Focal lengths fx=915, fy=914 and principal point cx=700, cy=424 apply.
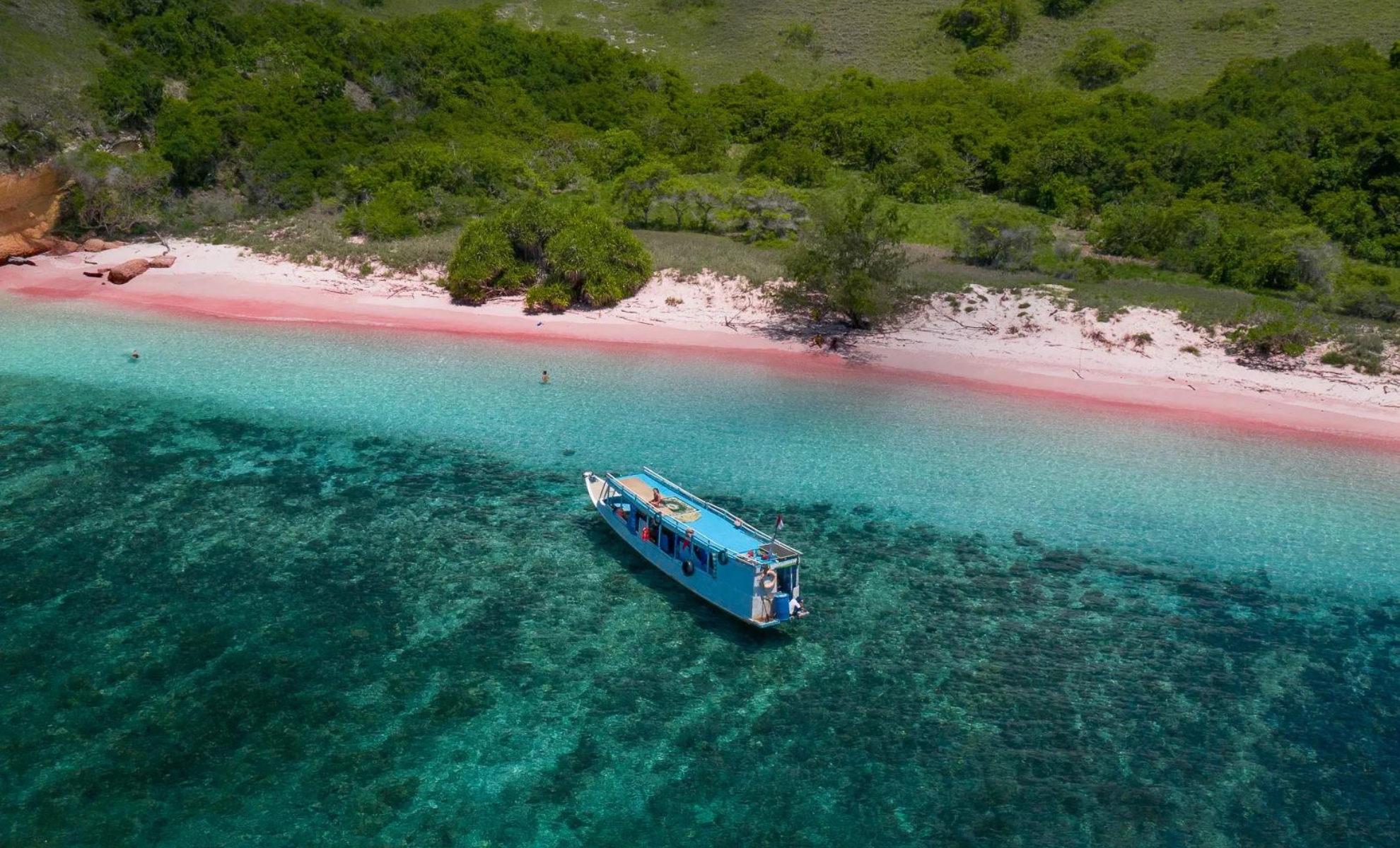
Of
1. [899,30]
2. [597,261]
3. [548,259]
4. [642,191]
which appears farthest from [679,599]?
[899,30]

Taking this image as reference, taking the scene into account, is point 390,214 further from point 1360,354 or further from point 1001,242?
point 1360,354

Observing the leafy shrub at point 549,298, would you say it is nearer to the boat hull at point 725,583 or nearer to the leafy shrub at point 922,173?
the boat hull at point 725,583

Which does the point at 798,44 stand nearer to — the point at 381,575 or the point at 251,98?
the point at 251,98

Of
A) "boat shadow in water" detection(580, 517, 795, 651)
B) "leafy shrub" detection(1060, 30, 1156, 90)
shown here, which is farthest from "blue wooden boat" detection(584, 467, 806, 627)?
"leafy shrub" detection(1060, 30, 1156, 90)

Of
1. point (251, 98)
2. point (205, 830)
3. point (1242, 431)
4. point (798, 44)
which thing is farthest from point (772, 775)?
point (798, 44)

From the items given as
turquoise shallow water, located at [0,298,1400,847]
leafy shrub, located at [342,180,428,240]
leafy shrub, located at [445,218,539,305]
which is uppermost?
leafy shrub, located at [342,180,428,240]

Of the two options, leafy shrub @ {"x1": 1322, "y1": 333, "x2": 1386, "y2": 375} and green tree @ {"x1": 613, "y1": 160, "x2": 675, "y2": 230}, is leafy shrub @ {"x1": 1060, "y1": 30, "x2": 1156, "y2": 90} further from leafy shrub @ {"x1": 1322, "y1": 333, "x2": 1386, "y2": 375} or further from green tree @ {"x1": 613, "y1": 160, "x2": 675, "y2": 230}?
leafy shrub @ {"x1": 1322, "y1": 333, "x2": 1386, "y2": 375}
